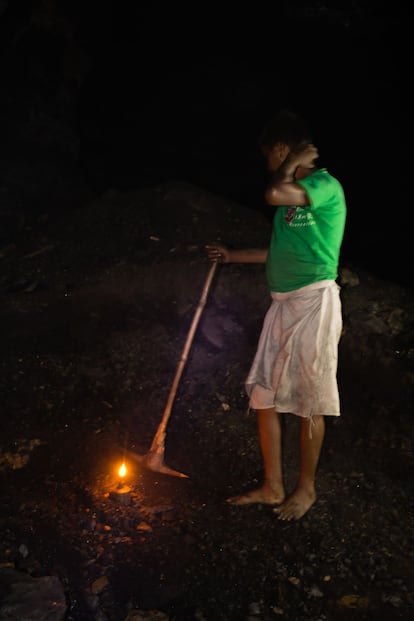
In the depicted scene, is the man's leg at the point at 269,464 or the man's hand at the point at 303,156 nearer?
the man's hand at the point at 303,156

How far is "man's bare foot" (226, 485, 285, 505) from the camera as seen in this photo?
144 inches

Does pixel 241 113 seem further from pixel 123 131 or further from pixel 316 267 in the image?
pixel 316 267

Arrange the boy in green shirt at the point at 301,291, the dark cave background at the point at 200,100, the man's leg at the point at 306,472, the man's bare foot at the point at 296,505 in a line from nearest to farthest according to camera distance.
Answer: the boy in green shirt at the point at 301,291, the man's leg at the point at 306,472, the man's bare foot at the point at 296,505, the dark cave background at the point at 200,100

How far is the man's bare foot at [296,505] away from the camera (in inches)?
139

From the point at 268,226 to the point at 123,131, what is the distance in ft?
11.5

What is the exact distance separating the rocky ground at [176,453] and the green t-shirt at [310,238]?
1.53 metres

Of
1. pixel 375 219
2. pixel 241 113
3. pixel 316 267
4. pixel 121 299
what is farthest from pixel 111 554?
pixel 241 113

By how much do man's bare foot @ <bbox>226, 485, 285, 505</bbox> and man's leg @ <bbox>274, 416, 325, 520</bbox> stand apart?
0.07m

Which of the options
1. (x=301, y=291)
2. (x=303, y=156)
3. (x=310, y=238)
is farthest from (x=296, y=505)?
(x=303, y=156)

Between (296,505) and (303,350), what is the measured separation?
1035 mm

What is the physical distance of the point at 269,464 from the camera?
12.0ft

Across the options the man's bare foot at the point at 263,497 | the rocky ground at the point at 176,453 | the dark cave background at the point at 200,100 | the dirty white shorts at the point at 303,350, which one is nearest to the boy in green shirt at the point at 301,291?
the dirty white shorts at the point at 303,350

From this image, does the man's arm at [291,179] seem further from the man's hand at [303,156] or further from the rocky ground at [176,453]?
the rocky ground at [176,453]

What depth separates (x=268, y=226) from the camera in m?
7.52
